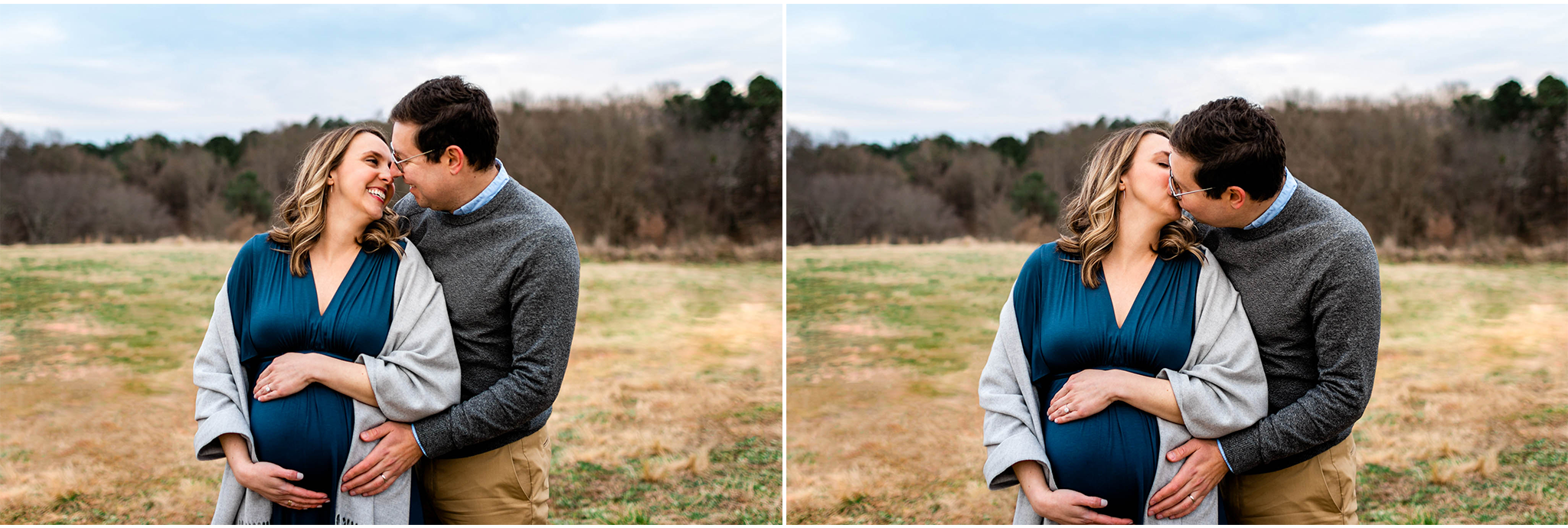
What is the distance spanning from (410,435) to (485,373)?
0.88 feet

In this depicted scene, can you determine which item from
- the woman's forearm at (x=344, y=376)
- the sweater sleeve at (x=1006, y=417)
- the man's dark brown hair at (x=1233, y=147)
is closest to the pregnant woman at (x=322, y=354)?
A: the woman's forearm at (x=344, y=376)

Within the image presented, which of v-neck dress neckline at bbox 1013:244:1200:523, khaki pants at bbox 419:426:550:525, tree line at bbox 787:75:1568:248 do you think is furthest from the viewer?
tree line at bbox 787:75:1568:248

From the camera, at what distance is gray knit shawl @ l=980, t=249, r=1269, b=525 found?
227 centimetres

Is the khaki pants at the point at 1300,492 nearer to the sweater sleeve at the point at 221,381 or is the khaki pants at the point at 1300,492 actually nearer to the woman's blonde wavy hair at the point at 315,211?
the woman's blonde wavy hair at the point at 315,211

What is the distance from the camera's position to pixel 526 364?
251 centimetres

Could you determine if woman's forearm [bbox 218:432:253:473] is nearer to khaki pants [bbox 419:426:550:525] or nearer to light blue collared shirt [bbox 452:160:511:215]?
khaki pants [bbox 419:426:550:525]

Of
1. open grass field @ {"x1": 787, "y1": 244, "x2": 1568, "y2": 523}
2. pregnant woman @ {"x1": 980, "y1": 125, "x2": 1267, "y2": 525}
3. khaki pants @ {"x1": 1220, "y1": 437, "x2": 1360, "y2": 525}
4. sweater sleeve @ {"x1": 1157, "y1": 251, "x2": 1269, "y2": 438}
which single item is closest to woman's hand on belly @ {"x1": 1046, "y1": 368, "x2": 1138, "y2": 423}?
pregnant woman @ {"x1": 980, "y1": 125, "x2": 1267, "y2": 525}

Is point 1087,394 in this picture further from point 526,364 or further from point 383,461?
point 383,461

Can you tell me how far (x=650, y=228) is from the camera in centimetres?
1573

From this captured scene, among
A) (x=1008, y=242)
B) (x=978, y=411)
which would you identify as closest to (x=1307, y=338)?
(x=978, y=411)

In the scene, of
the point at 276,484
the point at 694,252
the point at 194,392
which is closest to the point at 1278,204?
the point at 276,484

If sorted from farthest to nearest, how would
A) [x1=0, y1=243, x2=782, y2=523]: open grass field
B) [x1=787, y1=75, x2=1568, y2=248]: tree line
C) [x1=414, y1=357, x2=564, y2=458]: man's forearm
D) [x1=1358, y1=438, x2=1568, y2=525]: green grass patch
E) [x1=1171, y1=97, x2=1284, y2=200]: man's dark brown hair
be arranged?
[x1=787, y1=75, x2=1568, y2=248]: tree line → [x1=0, y1=243, x2=782, y2=523]: open grass field → [x1=1358, y1=438, x2=1568, y2=525]: green grass patch → [x1=414, y1=357, x2=564, y2=458]: man's forearm → [x1=1171, y1=97, x2=1284, y2=200]: man's dark brown hair

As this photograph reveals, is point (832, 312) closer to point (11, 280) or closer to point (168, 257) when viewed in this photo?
point (168, 257)

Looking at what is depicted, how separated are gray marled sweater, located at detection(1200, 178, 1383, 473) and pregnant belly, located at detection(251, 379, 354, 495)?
242 cm
